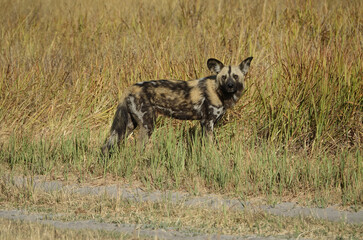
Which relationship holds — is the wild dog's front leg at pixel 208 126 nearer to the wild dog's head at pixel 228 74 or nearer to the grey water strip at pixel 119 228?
the wild dog's head at pixel 228 74

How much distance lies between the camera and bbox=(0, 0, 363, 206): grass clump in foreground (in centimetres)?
616

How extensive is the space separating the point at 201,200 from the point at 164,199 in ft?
1.44

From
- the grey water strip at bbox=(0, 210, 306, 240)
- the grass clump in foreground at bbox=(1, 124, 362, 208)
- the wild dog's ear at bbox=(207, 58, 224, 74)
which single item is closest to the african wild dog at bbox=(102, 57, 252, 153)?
the wild dog's ear at bbox=(207, 58, 224, 74)

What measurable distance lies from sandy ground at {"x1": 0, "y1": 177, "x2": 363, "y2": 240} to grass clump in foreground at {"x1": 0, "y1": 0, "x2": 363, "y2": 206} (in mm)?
195

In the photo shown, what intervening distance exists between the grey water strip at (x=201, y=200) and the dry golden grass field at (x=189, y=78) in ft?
0.50

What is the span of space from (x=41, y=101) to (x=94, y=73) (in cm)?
91

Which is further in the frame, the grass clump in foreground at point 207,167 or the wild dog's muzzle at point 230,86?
the wild dog's muzzle at point 230,86

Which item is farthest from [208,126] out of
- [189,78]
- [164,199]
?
[164,199]

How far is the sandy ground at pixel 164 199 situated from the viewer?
4.56 metres

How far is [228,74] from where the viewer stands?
7.20m

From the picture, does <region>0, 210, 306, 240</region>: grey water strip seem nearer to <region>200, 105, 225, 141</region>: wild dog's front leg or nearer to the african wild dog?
the african wild dog

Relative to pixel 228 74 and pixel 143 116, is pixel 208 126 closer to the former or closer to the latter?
pixel 228 74

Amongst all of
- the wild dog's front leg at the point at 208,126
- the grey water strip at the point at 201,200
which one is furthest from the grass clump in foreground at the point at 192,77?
the wild dog's front leg at the point at 208,126

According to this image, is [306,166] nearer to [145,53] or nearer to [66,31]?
[145,53]
